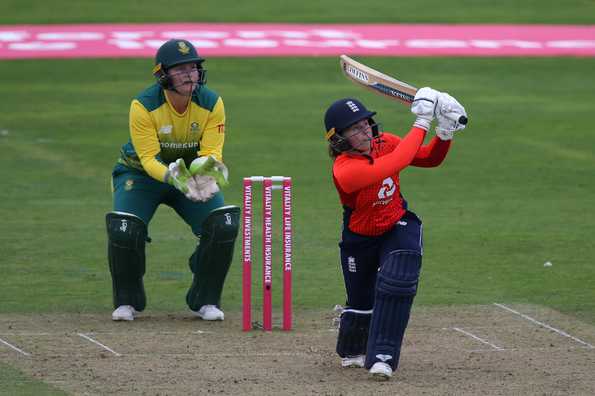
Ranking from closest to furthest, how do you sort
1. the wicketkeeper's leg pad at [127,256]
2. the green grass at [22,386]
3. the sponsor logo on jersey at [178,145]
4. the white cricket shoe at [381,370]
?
1. the green grass at [22,386]
2. the white cricket shoe at [381,370]
3. the wicketkeeper's leg pad at [127,256]
4. the sponsor logo on jersey at [178,145]

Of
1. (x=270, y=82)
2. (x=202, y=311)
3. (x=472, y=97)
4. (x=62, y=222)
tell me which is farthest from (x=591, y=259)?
(x=270, y=82)

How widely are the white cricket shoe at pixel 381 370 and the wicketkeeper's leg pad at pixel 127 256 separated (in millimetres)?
2451

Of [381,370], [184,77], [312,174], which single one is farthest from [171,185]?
[312,174]

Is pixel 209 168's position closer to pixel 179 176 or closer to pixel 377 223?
pixel 179 176

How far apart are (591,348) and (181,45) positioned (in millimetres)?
3567

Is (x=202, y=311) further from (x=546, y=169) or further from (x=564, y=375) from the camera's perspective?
(x=546, y=169)

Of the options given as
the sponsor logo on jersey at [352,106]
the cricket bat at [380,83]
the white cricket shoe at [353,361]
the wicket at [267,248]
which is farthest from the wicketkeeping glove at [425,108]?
the white cricket shoe at [353,361]

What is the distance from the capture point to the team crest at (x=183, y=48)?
9.61 metres

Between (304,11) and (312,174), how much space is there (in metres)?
14.3

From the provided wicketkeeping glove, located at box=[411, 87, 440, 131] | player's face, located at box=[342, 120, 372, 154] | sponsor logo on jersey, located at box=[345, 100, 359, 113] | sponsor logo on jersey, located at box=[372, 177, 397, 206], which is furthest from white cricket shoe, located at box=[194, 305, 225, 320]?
wicketkeeping glove, located at box=[411, 87, 440, 131]

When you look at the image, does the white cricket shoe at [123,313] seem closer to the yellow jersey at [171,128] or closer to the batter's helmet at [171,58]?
the yellow jersey at [171,128]

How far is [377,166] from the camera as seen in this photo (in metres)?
8.03

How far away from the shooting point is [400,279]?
320 inches

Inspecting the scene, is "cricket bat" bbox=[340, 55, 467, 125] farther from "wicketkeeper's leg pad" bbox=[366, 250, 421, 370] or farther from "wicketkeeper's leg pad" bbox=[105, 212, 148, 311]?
"wicketkeeper's leg pad" bbox=[105, 212, 148, 311]
